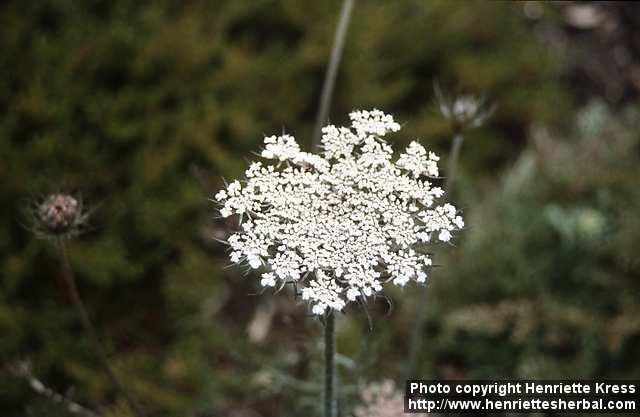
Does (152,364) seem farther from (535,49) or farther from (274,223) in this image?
(535,49)

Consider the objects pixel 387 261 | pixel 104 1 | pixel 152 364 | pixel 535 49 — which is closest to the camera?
pixel 387 261

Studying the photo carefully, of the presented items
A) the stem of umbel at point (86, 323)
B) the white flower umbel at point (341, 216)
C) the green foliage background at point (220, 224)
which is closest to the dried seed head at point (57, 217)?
the stem of umbel at point (86, 323)

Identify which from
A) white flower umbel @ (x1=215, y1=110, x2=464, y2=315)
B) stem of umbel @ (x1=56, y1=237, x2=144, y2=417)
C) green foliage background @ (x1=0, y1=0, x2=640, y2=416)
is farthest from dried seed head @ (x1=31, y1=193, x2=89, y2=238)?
green foliage background @ (x1=0, y1=0, x2=640, y2=416)

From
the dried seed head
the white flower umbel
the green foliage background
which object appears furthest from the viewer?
the green foliage background

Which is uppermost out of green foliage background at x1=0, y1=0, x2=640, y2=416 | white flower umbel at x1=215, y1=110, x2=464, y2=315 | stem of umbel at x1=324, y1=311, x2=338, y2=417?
green foliage background at x1=0, y1=0, x2=640, y2=416

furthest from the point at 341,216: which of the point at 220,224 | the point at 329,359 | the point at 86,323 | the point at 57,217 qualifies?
the point at 220,224

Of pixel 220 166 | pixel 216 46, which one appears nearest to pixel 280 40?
pixel 216 46

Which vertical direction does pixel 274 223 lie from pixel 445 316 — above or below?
below

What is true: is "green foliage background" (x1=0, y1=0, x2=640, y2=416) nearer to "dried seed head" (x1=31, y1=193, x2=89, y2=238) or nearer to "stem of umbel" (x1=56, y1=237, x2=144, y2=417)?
"stem of umbel" (x1=56, y1=237, x2=144, y2=417)
